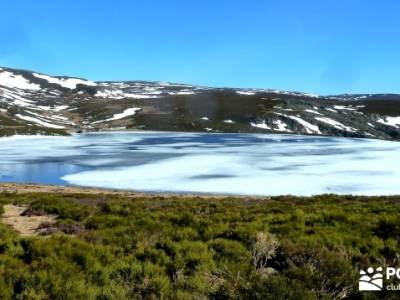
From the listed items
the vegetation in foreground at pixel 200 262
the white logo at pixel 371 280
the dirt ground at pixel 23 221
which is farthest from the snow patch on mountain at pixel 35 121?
the white logo at pixel 371 280

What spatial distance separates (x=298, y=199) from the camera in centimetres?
2456

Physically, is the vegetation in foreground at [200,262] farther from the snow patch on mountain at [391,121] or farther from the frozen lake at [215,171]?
the snow patch on mountain at [391,121]

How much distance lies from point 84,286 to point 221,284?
222cm

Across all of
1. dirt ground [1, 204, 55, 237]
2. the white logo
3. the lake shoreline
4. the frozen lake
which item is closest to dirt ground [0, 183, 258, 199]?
the lake shoreline

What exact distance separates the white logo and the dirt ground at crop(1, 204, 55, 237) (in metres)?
10.3

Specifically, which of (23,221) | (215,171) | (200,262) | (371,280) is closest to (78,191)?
(23,221)

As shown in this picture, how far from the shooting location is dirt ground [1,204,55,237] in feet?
46.7

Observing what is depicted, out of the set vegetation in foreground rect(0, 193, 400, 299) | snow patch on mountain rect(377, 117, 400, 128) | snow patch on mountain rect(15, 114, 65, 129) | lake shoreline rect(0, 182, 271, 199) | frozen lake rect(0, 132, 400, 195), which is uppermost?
snow patch on mountain rect(377, 117, 400, 128)

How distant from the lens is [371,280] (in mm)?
6996

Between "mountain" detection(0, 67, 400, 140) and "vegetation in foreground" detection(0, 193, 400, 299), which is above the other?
"mountain" detection(0, 67, 400, 140)

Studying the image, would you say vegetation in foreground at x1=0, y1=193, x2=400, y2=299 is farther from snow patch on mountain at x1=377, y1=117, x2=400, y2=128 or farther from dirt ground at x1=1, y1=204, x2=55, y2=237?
snow patch on mountain at x1=377, y1=117, x2=400, y2=128

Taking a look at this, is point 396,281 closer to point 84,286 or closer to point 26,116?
point 84,286

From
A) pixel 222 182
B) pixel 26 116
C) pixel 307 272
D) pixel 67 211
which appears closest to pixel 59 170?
pixel 222 182

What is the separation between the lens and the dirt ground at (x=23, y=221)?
1423 cm
